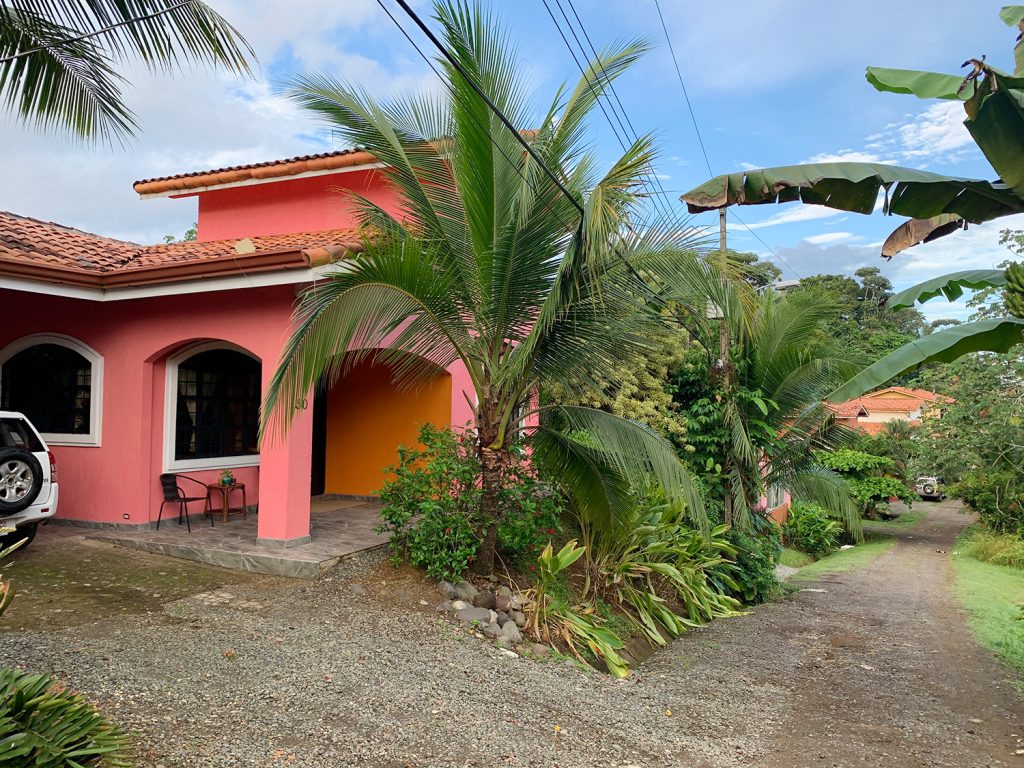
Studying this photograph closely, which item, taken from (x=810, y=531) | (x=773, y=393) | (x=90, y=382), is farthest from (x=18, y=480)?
(x=810, y=531)

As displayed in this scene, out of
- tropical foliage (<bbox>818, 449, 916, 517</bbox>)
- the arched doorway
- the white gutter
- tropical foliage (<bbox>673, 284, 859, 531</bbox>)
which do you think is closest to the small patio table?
the arched doorway

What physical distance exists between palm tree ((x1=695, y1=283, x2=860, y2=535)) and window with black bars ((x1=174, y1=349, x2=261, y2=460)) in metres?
7.23

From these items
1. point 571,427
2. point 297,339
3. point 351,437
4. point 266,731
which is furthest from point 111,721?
point 351,437

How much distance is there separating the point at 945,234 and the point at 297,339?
6320 mm

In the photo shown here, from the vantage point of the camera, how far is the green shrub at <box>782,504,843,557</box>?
21672 mm

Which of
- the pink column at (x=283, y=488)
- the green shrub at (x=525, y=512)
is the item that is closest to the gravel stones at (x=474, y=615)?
the green shrub at (x=525, y=512)

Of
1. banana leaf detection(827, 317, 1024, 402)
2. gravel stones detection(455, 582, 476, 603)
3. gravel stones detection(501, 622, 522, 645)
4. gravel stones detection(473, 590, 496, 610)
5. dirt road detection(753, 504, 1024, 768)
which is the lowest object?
dirt road detection(753, 504, 1024, 768)

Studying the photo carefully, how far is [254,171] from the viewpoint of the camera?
41.3ft

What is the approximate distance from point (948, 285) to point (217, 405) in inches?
375

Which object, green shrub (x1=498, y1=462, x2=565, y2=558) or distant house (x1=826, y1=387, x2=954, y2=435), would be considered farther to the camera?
distant house (x1=826, y1=387, x2=954, y2=435)

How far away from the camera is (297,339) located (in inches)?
244

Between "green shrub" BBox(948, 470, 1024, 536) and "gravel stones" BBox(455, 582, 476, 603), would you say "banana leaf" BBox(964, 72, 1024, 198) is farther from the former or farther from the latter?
"green shrub" BBox(948, 470, 1024, 536)

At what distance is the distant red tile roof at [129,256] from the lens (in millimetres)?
8023

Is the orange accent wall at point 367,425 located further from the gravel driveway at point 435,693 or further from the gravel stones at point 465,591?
the gravel stones at point 465,591
